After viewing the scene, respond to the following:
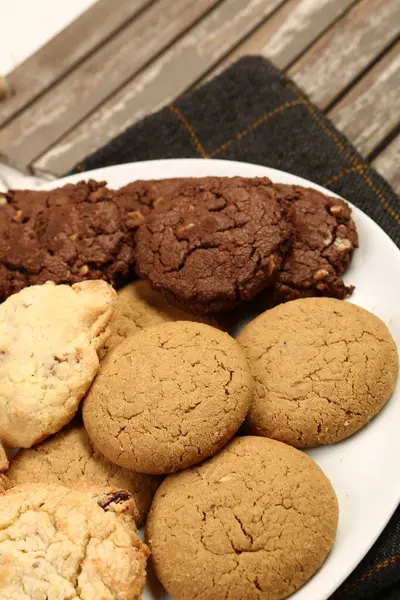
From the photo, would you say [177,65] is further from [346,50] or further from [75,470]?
[75,470]

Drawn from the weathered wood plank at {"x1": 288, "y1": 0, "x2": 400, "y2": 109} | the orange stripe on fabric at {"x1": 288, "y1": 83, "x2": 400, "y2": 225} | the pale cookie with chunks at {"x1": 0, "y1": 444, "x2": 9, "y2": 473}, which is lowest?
the pale cookie with chunks at {"x1": 0, "y1": 444, "x2": 9, "y2": 473}

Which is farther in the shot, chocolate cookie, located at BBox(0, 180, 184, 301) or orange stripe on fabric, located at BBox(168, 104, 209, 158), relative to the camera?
orange stripe on fabric, located at BBox(168, 104, 209, 158)

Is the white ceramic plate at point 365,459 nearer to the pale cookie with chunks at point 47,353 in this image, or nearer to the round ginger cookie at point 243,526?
the round ginger cookie at point 243,526

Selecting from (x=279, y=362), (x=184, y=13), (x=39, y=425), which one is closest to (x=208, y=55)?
(x=184, y=13)

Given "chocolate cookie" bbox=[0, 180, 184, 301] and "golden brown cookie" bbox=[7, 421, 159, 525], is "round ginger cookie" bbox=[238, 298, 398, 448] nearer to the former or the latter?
"golden brown cookie" bbox=[7, 421, 159, 525]

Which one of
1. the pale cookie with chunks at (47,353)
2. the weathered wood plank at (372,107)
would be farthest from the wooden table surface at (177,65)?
the pale cookie with chunks at (47,353)

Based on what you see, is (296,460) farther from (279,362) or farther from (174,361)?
(174,361)

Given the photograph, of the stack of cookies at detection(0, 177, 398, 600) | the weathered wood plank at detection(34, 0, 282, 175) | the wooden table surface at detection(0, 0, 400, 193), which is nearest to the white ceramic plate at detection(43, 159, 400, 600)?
the stack of cookies at detection(0, 177, 398, 600)
